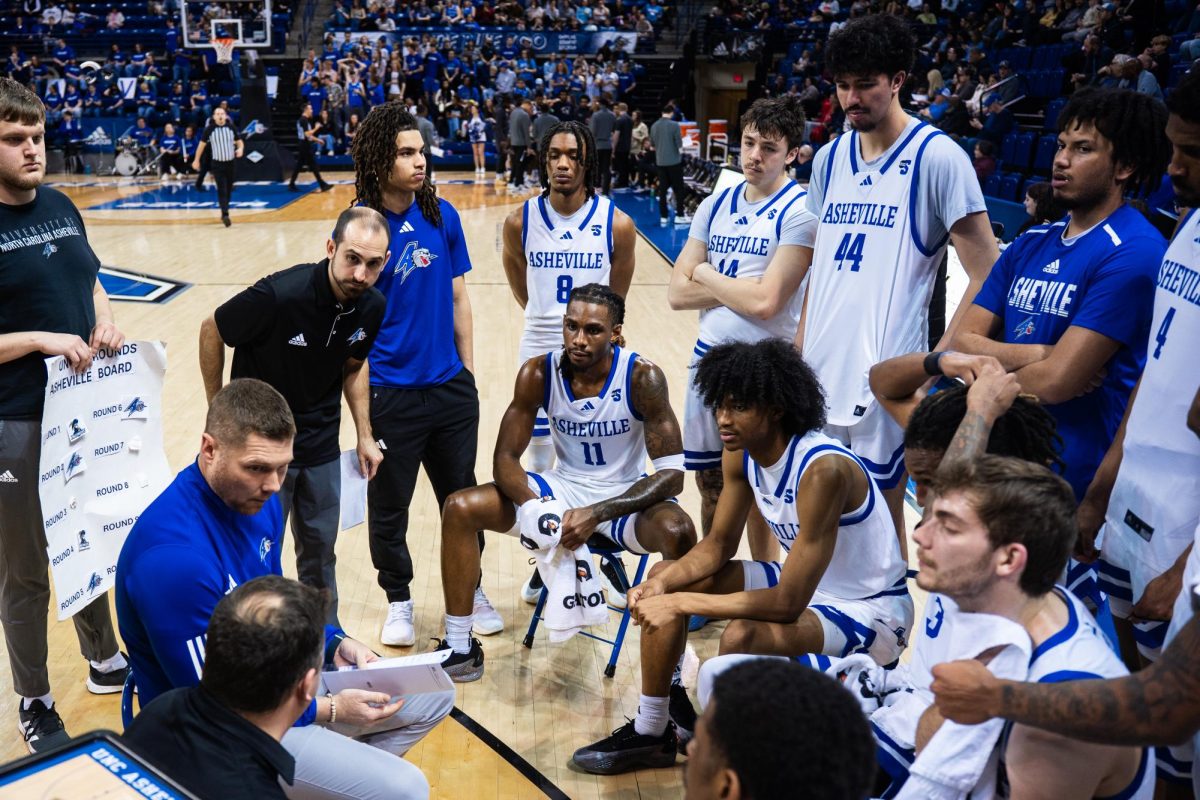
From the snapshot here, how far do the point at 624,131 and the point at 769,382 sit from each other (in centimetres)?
1781

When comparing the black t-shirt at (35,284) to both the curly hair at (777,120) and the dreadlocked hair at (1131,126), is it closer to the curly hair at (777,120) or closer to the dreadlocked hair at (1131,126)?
the curly hair at (777,120)

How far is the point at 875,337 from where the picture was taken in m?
3.56

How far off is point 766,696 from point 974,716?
0.54m

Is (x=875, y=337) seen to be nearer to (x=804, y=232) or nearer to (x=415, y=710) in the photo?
(x=804, y=232)

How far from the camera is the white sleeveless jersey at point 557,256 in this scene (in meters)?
4.82

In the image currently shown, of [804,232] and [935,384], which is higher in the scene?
[804,232]

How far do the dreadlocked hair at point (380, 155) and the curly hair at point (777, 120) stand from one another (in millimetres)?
1340

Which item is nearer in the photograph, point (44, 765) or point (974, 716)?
point (44, 765)

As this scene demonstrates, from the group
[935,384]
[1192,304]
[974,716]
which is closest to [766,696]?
[974,716]

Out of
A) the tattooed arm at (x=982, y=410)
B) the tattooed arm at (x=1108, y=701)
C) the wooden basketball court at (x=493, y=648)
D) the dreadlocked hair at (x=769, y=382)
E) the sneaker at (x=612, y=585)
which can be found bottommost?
the wooden basketball court at (x=493, y=648)

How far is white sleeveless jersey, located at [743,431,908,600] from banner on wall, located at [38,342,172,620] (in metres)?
2.17

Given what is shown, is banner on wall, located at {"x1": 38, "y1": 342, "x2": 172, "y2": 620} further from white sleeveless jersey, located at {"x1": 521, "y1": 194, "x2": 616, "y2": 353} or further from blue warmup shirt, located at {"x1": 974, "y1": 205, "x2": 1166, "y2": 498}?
blue warmup shirt, located at {"x1": 974, "y1": 205, "x2": 1166, "y2": 498}

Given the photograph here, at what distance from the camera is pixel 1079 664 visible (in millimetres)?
2047

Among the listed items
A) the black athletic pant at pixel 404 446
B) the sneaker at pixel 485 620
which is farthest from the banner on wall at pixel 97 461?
the sneaker at pixel 485 620
